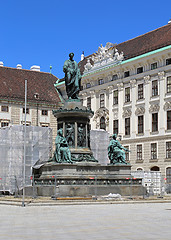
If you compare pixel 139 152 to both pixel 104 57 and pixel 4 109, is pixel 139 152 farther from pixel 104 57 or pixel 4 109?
pixel 4 109

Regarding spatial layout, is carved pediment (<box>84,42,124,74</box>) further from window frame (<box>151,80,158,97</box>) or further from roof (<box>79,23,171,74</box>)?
window frame (<box>151,80,158,97</box>)

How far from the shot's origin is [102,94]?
6800 cm

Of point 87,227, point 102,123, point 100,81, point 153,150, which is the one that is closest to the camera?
point 87,227

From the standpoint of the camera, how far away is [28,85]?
75.4m

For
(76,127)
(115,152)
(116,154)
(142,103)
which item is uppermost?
(142,103)

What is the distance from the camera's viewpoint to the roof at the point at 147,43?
2344 inches

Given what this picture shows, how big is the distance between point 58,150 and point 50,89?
50123 mm

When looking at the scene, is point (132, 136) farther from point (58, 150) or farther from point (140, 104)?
point (58, 150)

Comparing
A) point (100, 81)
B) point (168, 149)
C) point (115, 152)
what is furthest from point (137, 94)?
point (115, 152)

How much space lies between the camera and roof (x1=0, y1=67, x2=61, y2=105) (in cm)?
7194

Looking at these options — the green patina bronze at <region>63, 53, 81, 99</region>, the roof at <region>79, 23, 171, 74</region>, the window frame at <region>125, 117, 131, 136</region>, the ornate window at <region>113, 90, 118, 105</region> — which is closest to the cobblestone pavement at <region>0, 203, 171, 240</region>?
the green patina bronze at <region>63, 53, 81, 99</region>

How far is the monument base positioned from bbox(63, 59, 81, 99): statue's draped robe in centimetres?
510

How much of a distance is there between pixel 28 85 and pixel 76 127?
46.8m

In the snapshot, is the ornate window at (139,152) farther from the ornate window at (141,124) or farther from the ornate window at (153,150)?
the ornate window at (153,150)
